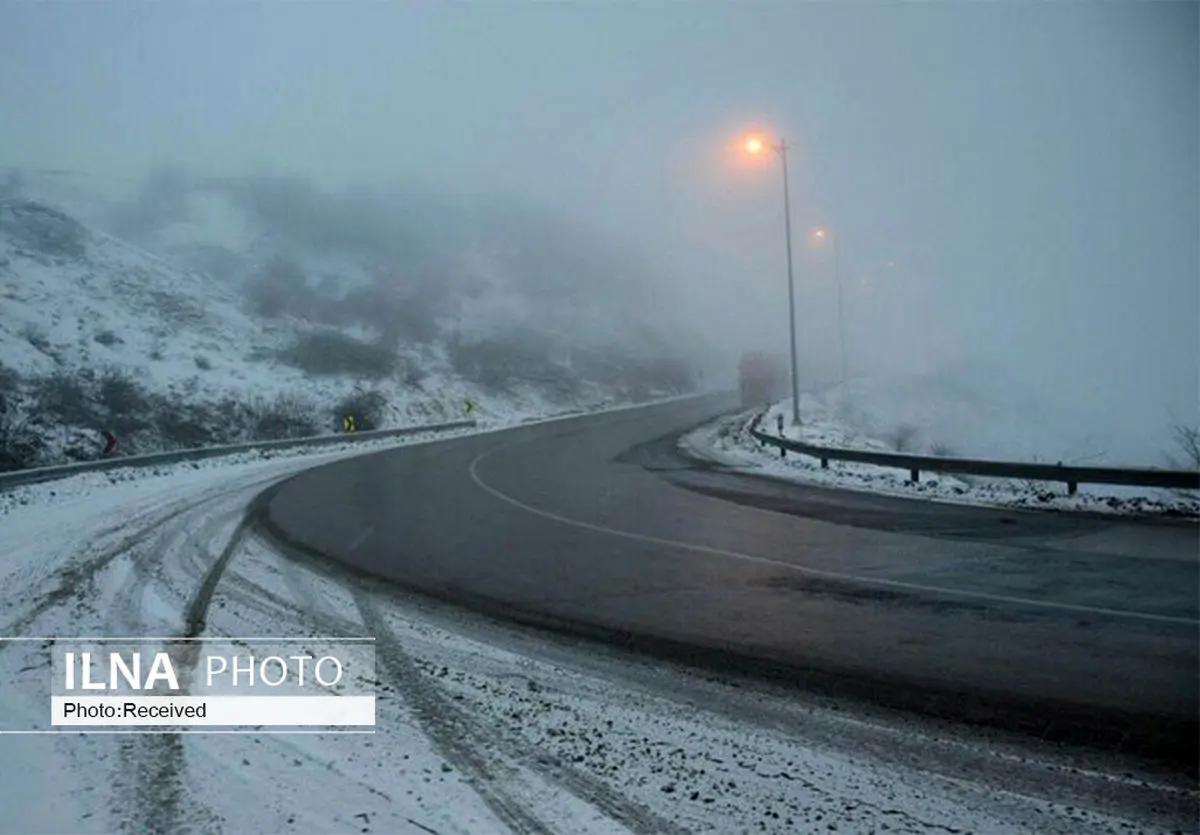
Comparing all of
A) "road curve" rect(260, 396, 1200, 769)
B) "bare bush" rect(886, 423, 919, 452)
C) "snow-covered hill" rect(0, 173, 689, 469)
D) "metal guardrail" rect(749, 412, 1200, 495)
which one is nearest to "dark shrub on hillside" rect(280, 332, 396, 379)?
"snow-covered hill" rect(0, 173, 689, 469)

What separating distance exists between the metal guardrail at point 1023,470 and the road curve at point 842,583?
1899 mm

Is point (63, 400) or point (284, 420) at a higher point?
point (63, 400)

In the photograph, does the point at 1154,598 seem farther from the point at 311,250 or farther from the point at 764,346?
the point at 764,346

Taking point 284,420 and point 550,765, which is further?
point 284,420

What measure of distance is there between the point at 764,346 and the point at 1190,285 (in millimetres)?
41738

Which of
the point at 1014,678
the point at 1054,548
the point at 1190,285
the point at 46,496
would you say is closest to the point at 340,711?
the point at 1014,678

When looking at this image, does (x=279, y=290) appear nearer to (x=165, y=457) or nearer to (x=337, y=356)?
(x=337, y=356)

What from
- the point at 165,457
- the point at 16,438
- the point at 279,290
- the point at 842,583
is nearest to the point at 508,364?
the point at 279,290

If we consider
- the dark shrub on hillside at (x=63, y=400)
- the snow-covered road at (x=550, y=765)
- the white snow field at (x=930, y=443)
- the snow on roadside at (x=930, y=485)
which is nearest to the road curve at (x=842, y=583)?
the snow-covered road at (x=550, y=765)

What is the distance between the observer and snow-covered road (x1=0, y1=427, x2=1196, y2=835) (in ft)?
11.4

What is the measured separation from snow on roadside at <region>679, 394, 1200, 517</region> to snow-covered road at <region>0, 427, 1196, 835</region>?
1004 cm

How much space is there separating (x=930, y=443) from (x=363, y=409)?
23.9 m

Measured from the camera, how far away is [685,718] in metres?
4.70

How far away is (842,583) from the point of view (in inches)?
313
